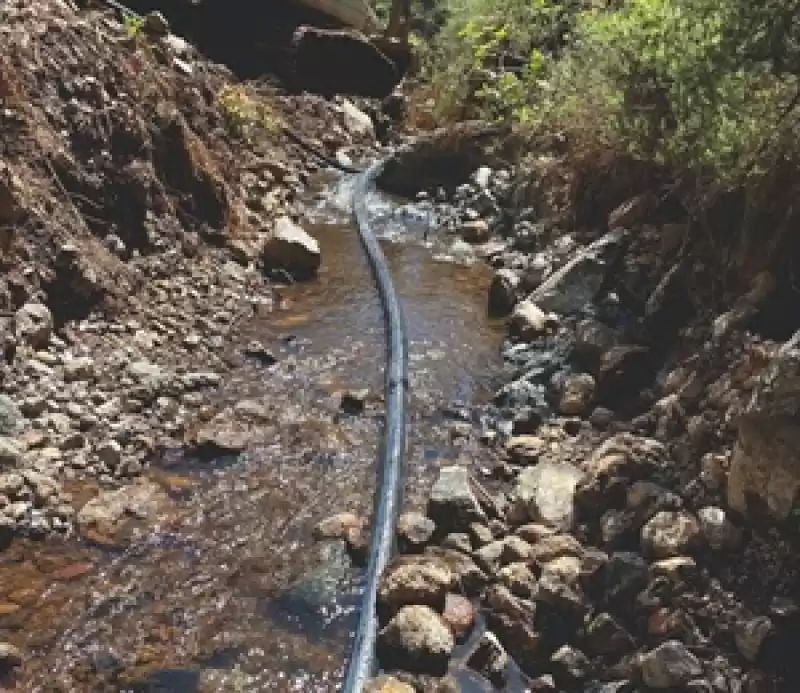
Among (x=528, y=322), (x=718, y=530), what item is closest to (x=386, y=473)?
(x=718, y=530)

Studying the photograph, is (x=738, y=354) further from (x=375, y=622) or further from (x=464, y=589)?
(x=375, y=622)

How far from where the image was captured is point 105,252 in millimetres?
5555

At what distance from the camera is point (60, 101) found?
5.68 metres

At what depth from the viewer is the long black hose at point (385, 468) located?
10.9ft

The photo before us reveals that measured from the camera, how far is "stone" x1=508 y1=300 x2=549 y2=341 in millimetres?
6133

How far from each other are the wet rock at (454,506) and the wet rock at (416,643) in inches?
28.2

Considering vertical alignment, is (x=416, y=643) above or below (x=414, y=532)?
below

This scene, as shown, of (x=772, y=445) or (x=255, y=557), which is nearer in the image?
(x=772, y=445)

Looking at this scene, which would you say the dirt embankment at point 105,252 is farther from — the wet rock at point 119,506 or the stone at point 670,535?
the stone at point 670,535

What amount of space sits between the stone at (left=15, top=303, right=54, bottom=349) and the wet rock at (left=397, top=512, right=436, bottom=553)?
6.88ft

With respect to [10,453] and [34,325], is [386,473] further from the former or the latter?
[34,325]

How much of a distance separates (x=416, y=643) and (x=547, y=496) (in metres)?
1.15

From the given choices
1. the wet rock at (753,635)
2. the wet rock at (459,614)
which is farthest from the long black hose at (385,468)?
the wet rock at (753,635)

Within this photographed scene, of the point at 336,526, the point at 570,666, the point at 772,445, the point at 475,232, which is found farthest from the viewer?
the point at 475,232
